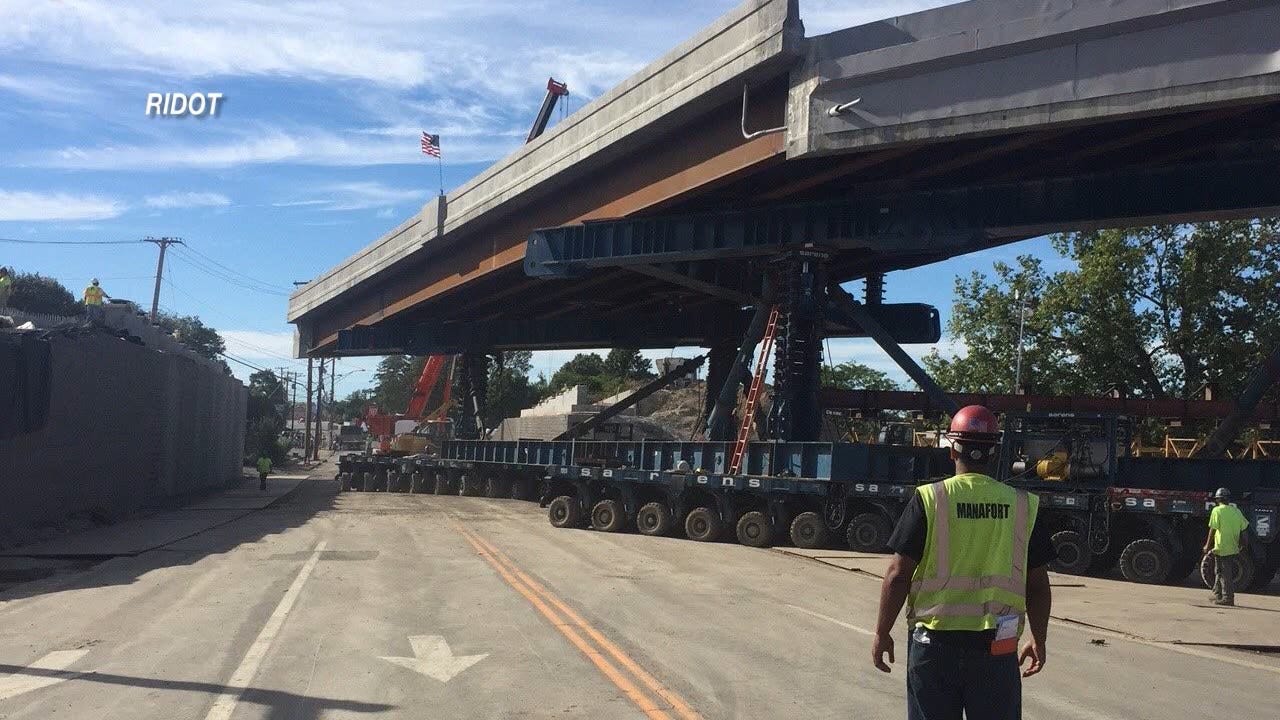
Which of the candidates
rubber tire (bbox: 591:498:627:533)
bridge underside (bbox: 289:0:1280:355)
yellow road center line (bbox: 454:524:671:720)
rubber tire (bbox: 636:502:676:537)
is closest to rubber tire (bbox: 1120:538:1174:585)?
bridge underside (bbox: 289:0:1280:355)

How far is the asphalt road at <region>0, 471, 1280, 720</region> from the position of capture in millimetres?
8539

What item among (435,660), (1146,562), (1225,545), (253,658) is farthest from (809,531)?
(253,658)

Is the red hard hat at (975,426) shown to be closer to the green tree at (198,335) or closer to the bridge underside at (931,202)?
the bridge underside at (931,202)

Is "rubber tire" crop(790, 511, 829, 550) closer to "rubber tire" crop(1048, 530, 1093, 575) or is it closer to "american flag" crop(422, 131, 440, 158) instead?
"rubber tire" crop(1048, 530, 1093, 575)

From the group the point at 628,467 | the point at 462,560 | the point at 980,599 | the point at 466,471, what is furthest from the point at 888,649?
the point at 466,471

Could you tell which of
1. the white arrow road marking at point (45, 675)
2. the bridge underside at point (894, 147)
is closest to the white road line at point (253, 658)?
the white arrow road marking at point (45, 675)

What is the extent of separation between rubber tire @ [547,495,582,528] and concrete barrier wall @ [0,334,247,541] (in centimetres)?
1057

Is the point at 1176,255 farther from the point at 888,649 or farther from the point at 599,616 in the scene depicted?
the point at 888,649

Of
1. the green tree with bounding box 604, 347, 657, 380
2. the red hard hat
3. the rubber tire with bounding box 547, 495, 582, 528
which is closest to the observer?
the red hard hat

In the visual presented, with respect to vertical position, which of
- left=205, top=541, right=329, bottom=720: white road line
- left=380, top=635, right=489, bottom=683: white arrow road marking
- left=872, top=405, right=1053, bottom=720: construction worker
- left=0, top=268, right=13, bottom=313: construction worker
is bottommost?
left=205, top=541, right=329, bottom=720: white road line

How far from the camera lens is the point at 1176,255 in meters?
45.0

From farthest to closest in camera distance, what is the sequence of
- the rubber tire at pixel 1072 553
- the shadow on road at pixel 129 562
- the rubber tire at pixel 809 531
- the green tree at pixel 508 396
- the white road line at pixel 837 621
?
the green tree at pixel 508 396
the rubber tire at pixel 809 531
the rubber tire at pixel 1072 553
the shadow on road at pixel 129 562
the white road line at pixel 837 621

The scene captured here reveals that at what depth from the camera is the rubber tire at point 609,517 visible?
26.4 m

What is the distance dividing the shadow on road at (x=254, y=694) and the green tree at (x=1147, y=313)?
132ft
